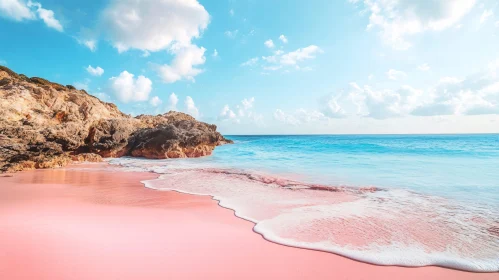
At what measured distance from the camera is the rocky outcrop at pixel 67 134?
10.6m

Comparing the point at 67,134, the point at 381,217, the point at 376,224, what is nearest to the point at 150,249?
the point at 376,224

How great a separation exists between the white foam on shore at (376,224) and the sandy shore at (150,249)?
235mm

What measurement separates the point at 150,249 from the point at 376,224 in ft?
12.6

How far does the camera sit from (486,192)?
6691 millimetres

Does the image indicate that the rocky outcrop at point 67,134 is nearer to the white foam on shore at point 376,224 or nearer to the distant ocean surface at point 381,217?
the distant ocean surface at point 381,217

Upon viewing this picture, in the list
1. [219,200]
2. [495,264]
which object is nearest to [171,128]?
[219,200]

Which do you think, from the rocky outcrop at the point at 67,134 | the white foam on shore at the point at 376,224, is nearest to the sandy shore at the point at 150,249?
the white foam on shore at the point at 376,224

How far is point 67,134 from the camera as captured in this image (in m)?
12.8

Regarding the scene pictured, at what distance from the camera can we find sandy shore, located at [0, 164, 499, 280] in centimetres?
271

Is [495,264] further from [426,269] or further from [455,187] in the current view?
[455,187]

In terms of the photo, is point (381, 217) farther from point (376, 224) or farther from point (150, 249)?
point (150, 249)

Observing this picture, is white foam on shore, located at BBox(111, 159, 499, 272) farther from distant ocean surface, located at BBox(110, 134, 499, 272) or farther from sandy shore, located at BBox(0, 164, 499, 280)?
sandy shore, located at BBox(0, 164, 499, 280)

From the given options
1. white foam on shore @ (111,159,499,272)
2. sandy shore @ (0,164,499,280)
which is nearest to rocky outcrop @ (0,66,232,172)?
sandy shore @ (0,164,499,280)

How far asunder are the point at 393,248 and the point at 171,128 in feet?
60.3
